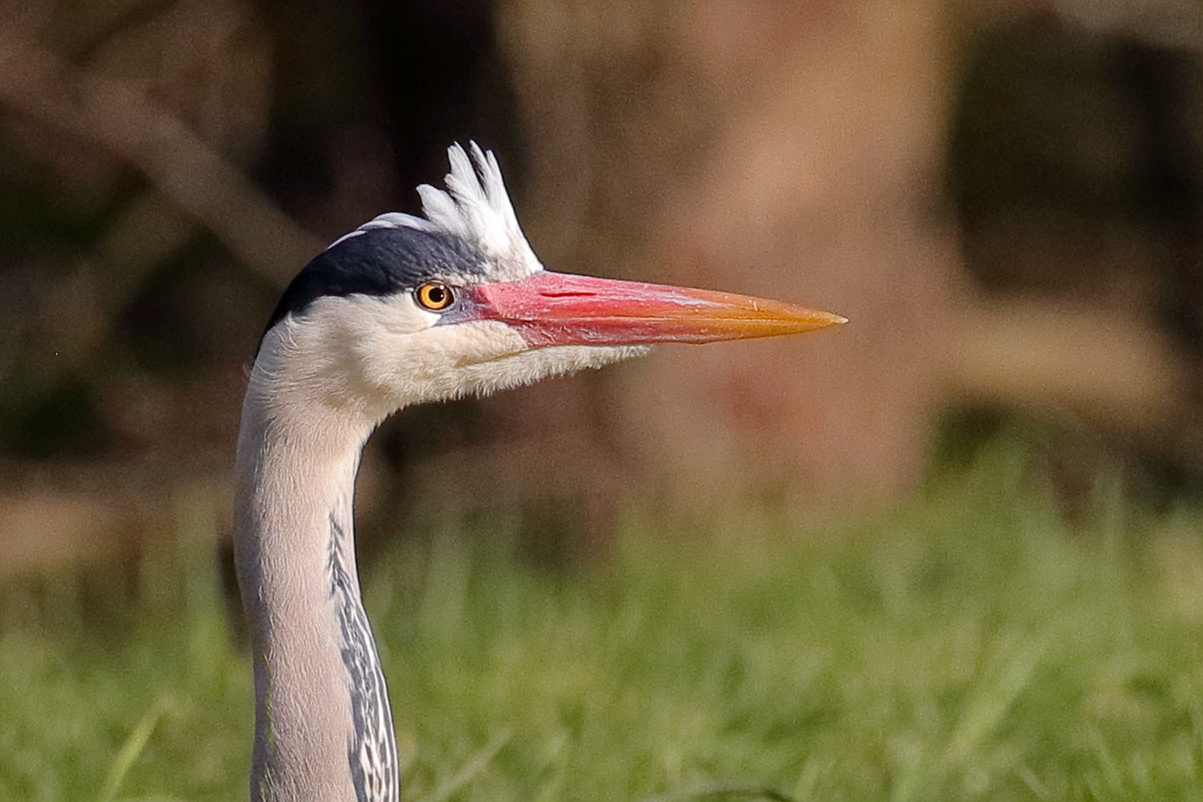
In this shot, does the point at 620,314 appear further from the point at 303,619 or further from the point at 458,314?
the point at 303,619

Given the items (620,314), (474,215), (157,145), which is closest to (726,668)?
(620,314)

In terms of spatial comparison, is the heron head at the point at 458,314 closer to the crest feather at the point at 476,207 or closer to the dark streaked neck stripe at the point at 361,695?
the crest feather at the point at 476,207

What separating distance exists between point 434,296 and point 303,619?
0.48m

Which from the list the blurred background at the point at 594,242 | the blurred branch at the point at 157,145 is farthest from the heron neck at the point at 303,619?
the blurred branch at the point at 157,145

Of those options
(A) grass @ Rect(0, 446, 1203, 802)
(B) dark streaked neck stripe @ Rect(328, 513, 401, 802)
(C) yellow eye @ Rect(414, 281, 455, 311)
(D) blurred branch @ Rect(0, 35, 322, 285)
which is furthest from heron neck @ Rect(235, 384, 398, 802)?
(D) blurred branch @ Rect(0, 35, 322, 285)

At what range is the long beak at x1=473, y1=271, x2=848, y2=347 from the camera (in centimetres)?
257

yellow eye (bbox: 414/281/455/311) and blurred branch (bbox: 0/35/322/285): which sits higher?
blurred branch (bbox: 0/35/322/285)

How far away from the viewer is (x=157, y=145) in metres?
6.67

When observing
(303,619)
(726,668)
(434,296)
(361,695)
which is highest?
(434,296)

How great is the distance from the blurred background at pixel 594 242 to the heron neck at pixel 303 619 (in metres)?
3.29

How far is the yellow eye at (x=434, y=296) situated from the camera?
8.32 ft

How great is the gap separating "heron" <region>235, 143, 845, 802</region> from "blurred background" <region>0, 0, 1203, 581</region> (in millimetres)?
3194

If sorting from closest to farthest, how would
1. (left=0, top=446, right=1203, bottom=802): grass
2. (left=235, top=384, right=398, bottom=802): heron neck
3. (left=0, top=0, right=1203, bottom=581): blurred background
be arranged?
(left=235, top=384, right=398, bottom=802): heron neck → (left=0, top=446, right=1203, bottom=802): grass → (left=0, top=0, right=1203, bottom=581): blurred background

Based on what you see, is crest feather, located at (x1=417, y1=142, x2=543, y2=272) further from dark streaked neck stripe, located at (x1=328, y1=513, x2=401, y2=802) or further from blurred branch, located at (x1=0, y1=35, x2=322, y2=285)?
blurred branch, located at (x1=0, y1=35, x2=322, y2=285)
